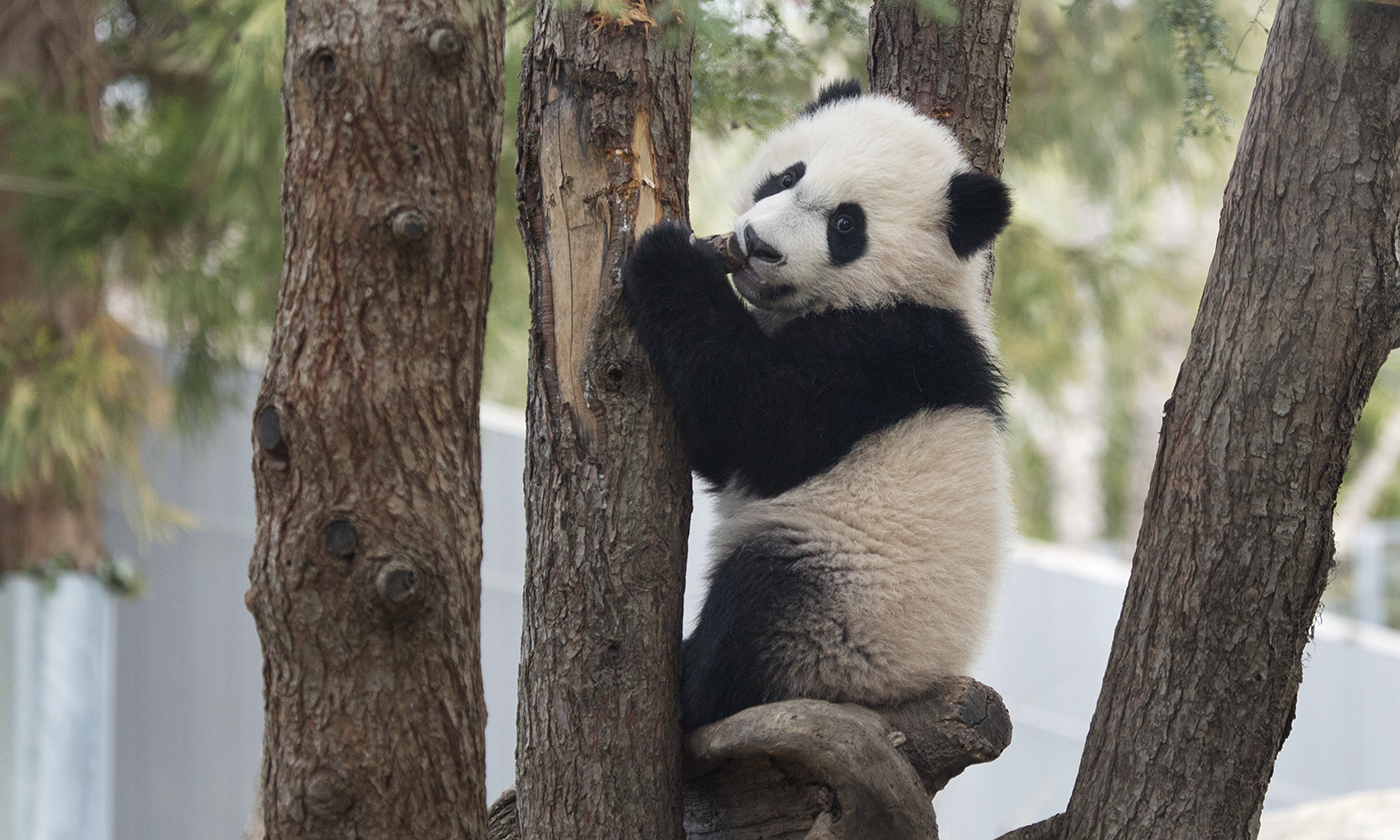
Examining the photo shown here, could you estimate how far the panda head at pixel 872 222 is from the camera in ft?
9.22

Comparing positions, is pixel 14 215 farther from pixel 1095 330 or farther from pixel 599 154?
pixel 1095 330

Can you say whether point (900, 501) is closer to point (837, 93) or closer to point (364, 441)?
point (837, 93)

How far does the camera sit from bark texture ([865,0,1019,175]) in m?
3.20

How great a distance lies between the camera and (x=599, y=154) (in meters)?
2.39

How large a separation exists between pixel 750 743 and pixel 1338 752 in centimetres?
569

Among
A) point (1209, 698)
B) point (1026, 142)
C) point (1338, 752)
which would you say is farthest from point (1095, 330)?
point (1209, 698)

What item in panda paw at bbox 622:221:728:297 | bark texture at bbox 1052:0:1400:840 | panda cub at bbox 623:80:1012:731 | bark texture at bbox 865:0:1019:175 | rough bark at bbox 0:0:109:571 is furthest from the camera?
rough bark at bbox 0:0:109:571

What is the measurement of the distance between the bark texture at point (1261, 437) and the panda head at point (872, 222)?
630 mm

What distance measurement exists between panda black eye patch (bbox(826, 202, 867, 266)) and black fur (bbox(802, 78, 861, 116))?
47 cm

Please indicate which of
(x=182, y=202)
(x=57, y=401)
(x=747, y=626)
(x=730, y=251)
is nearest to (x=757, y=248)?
(x=730, y=251)

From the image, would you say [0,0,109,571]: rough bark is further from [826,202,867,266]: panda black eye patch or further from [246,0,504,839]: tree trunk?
[246,0,504,839]: tree trunk

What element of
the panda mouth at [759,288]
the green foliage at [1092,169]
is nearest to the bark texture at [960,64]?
the panda mouth at [759,288]

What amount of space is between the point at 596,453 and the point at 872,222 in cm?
98

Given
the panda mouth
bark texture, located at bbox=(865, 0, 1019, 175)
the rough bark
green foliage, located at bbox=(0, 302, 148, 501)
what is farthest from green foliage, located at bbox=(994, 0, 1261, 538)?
the rough bark
